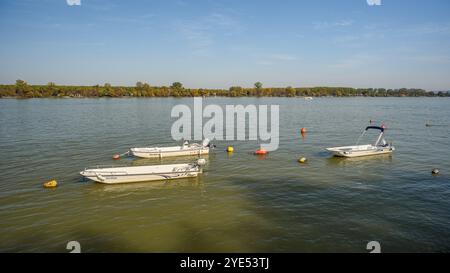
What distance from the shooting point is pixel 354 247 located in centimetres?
1888

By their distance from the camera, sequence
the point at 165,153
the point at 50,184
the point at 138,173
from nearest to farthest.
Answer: the point at 50,184 → the point at 138,173 → the point at 165,153

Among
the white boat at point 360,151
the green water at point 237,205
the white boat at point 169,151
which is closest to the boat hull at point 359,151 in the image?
the white boat at point 360,151

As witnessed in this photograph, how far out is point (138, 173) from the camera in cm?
3036

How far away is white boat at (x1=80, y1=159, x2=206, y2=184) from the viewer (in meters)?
29.6

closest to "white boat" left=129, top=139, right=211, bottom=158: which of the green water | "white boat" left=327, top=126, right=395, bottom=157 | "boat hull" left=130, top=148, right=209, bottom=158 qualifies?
"boat hull" left=130, top=148, right=209, bottom=158

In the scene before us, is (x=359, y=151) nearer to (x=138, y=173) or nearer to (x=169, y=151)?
(x=169, y=151)

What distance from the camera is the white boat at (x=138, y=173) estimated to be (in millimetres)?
29578

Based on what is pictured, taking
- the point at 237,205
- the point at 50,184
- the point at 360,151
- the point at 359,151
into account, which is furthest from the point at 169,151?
the point at 360,151

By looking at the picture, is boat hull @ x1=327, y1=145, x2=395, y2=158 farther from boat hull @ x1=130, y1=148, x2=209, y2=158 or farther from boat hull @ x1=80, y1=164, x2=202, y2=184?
boat hull @ x1=80, y1=164, x2=202, y2=184

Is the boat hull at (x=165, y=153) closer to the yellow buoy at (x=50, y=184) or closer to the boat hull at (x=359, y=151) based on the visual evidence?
the yellow buoy at (x=50, y=184)

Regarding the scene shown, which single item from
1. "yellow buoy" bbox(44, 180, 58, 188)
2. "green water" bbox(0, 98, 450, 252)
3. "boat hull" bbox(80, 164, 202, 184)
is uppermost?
"boat hull" bbox(80, 164, 202, 184)

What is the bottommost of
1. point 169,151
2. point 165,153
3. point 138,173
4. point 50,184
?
point 50,184
